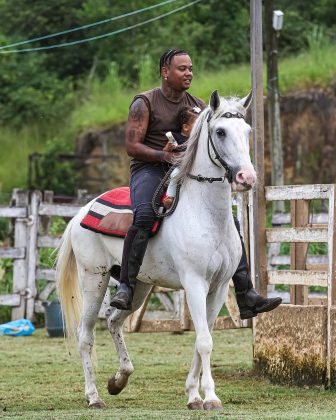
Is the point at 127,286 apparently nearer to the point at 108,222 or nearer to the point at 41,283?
the point at 108,222

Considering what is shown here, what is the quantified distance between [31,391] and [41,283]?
7977 millimetres

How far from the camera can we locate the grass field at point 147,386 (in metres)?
8.30

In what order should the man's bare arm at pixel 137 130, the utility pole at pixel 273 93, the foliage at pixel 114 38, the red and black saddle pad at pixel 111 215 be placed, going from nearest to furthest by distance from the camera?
the man's bare arm at pixel 137 130 → the red and black saddle pad at pixel 111 215 → the utility pole at pixel 273 93 → the foliage at pixel 114 38

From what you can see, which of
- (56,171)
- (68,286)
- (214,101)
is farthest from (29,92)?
(214,101)

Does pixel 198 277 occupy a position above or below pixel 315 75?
below

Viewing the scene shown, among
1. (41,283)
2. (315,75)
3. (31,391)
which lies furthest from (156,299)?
(315,75)

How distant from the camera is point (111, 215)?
962 cm

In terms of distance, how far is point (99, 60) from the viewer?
119 feet

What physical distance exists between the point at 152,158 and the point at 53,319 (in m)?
7.14

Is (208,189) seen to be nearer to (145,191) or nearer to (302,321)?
(145,191)

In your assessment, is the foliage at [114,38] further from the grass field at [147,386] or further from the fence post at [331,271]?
the fence post at [331,271]

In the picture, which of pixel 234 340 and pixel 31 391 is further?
pixel 234 340

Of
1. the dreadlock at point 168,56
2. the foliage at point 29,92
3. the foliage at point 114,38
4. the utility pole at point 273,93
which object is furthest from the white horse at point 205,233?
the foliage at point 29,92

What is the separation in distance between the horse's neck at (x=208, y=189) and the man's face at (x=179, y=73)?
0.63m
